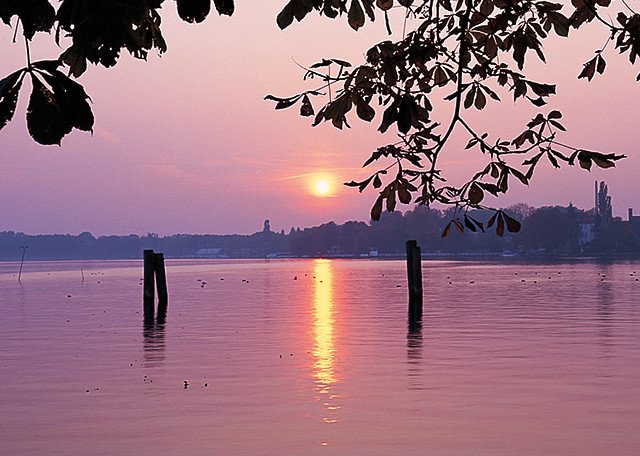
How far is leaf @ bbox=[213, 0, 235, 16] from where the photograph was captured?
303 cm

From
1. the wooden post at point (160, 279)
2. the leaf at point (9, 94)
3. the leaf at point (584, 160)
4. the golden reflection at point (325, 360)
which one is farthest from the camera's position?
the wooden post at point (160, 279)

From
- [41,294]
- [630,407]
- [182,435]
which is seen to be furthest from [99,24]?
[41,294]

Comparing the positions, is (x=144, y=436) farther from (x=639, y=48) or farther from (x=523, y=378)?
(x=639, y=48)

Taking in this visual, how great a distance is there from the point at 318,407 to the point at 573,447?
482 centimetres

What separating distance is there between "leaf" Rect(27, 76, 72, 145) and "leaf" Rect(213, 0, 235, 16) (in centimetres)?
68

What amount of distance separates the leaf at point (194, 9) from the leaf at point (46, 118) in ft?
1.99

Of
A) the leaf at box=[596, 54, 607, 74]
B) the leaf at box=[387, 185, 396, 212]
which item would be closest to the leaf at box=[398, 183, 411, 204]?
the leaf at box=[387, 185, 396, 212]

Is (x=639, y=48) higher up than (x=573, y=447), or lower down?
higher up

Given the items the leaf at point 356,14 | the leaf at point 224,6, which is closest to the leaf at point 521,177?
the leaf at point 356,14

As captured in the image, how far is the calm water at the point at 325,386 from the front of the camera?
550 inches

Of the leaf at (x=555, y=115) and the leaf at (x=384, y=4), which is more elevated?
the leaf at (x=384, y=4)

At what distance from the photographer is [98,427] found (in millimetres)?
15094

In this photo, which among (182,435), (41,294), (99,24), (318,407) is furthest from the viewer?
(41,294)

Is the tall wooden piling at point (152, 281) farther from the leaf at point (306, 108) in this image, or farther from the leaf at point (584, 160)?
the leaf at point (584, 160)
